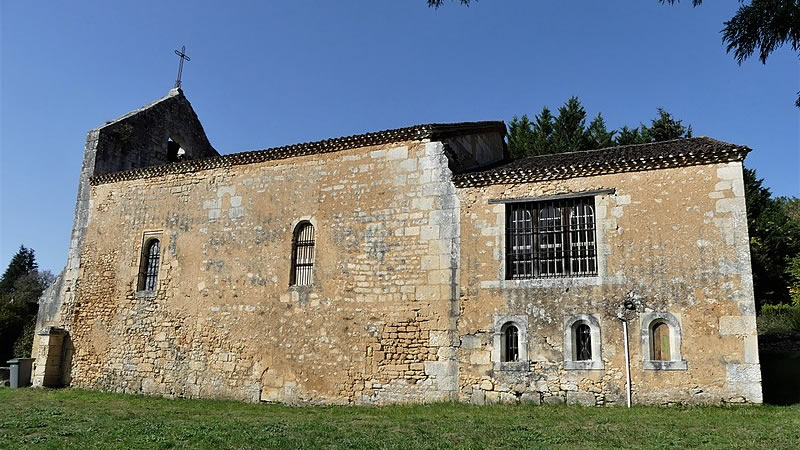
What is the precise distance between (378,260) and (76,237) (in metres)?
9.59

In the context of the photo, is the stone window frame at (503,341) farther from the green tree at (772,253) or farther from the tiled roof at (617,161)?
the green tree at (772,253)

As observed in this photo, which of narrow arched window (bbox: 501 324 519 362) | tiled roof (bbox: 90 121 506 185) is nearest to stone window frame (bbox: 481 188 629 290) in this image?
narrow arched window (bbox: 501 324 519 362)

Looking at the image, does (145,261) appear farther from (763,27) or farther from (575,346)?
(763,27)

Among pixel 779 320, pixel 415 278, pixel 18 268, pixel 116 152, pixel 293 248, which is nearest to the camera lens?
pixel 415 278

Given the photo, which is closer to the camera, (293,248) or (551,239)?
(551,239)

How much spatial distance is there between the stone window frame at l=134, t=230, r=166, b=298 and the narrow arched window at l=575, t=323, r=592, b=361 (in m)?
10.4

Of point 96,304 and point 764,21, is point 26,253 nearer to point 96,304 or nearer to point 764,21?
point 96,304

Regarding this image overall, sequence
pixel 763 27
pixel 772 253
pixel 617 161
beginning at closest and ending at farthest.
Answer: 1. pixel 763 27
2. pixel 617 161
3. pixel 772 253

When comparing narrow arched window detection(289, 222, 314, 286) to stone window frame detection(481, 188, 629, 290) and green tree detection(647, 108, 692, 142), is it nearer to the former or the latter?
stone window frame detection(481, 188, 629, 290)

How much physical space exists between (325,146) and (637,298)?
7.61 meters

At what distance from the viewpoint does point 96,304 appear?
16422mm

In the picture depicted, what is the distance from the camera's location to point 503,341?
12055mm

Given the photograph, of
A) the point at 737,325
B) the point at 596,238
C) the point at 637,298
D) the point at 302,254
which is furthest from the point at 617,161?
the point at 302,254

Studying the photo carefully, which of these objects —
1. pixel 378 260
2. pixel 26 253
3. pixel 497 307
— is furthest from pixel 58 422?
pixel 26 253
